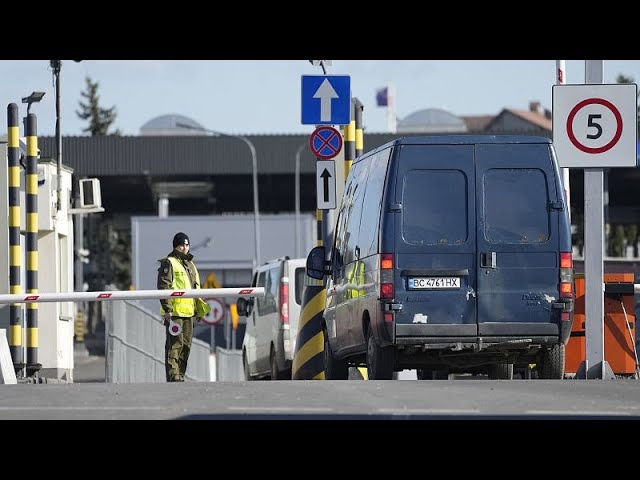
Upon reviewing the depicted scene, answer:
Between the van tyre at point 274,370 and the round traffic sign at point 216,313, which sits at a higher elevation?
the round traffic sign at point 216,313

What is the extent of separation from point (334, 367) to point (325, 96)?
4.39m

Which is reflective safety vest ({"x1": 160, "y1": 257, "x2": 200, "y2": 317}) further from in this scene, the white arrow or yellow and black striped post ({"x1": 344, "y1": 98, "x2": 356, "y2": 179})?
yellow and black striped post ({"x1": 344, "y1": 98, "x2": 356, "y2": 179})

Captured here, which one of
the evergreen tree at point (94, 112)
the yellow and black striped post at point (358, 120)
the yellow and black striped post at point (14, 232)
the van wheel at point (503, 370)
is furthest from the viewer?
the evergreen tree at point (94, 112)

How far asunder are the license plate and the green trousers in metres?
4.41

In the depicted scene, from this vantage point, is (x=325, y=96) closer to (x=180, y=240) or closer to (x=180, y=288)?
(x=180, y=240)

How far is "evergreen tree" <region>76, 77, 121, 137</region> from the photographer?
126 metres

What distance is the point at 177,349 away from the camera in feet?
63.2

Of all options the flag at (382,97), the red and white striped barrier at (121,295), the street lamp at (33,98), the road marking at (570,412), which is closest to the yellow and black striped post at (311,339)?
the red and white striped barrier at (121,295)

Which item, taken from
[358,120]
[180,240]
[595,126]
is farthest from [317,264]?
[358,120]

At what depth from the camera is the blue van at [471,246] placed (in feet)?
50.9

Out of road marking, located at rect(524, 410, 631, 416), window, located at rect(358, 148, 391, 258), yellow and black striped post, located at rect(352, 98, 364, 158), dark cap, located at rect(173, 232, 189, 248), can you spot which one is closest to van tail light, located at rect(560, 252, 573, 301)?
window, located at rect(358, 148, 391, 258)

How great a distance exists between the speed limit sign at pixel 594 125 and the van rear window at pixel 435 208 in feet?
3.20

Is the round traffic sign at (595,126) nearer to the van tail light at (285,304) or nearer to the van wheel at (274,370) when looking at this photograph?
the van tail light at (285,304)
